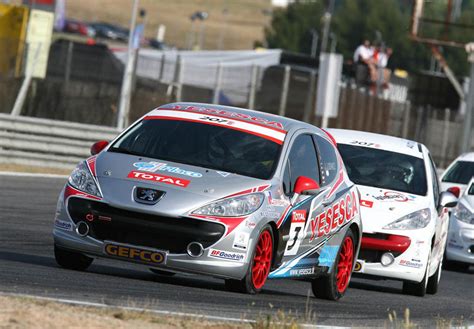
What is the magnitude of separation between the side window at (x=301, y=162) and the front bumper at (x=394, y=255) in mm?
1958

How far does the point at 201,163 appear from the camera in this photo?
1122 cm

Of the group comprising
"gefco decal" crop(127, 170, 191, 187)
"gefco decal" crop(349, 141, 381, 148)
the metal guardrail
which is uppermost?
"gefco decal" crop(349, 141, 381, 148)

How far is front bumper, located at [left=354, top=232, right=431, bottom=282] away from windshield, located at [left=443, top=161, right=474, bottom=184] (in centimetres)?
711

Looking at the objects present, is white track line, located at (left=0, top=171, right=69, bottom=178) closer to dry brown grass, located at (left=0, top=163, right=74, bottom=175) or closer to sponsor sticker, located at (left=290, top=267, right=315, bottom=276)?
dry brown grass, located at (left=0, top=163, right=74, bottom=175)

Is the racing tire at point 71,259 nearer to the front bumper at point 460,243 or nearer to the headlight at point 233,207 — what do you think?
the headlight at point 233,207

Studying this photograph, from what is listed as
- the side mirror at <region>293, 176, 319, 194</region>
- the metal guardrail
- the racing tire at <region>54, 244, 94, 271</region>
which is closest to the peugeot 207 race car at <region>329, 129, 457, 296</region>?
the side mirror at <region>293, 176, 319, 194</region>

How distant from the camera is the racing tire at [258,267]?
10.8 metres

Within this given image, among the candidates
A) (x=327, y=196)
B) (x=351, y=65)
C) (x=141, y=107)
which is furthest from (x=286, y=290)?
(x=351, y=65)

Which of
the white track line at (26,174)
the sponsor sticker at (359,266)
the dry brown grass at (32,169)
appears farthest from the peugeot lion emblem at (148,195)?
the dry brown grass at (32,169)

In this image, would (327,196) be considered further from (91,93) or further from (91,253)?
(91,93)

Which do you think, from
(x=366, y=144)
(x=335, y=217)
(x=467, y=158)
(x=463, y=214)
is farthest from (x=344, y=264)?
(x=467, y=158)

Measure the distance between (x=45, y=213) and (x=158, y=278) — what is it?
6.14 metres

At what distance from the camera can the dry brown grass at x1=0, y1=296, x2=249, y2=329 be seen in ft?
25.5

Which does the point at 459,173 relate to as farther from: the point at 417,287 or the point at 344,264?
the point at 344,264
